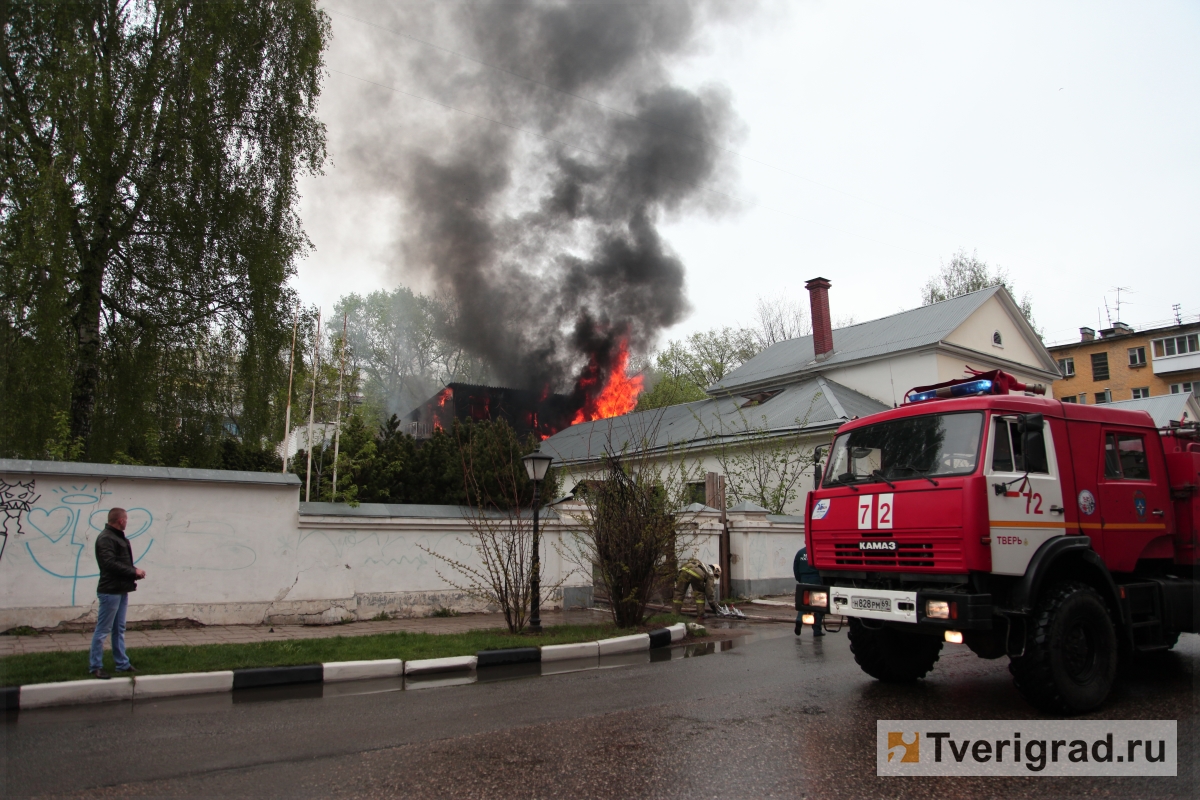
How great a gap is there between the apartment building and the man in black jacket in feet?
173

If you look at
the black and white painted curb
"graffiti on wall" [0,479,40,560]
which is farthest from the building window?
"graffiti on wall" [0,479,40,560]

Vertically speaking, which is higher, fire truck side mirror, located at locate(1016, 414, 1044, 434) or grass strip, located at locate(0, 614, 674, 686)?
fire truck side mirror, located at locate(1016, 414, 1044, 434)

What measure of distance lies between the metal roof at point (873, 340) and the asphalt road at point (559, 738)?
21.1m

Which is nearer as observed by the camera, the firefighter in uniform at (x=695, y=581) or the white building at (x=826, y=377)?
the firefighter in uniform at (x=695, y=581)

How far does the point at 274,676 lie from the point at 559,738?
375cm

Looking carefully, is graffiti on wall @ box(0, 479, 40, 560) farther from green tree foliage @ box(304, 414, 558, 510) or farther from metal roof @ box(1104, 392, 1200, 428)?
metal roof @ box(1104, 392, 1200, 428)

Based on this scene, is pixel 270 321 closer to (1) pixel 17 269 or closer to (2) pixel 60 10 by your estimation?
(1) pixel 17 269

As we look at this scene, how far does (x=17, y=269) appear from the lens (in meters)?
12.3

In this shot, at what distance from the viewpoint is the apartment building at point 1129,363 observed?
159 ft

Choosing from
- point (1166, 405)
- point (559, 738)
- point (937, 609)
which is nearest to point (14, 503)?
point (559, 738)

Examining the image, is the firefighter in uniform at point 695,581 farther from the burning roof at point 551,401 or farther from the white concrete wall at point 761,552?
the burning roof at point 551,401

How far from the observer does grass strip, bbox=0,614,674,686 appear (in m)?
7.02

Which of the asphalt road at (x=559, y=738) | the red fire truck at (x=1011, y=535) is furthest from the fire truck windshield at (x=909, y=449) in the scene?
the asphalt road at (x=559, y=738)

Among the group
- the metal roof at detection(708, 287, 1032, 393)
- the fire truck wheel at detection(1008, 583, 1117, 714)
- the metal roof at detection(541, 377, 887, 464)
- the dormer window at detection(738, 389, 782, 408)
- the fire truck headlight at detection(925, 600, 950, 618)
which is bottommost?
the fire truck wheel at detection(1008, 583, 1117, 714)
